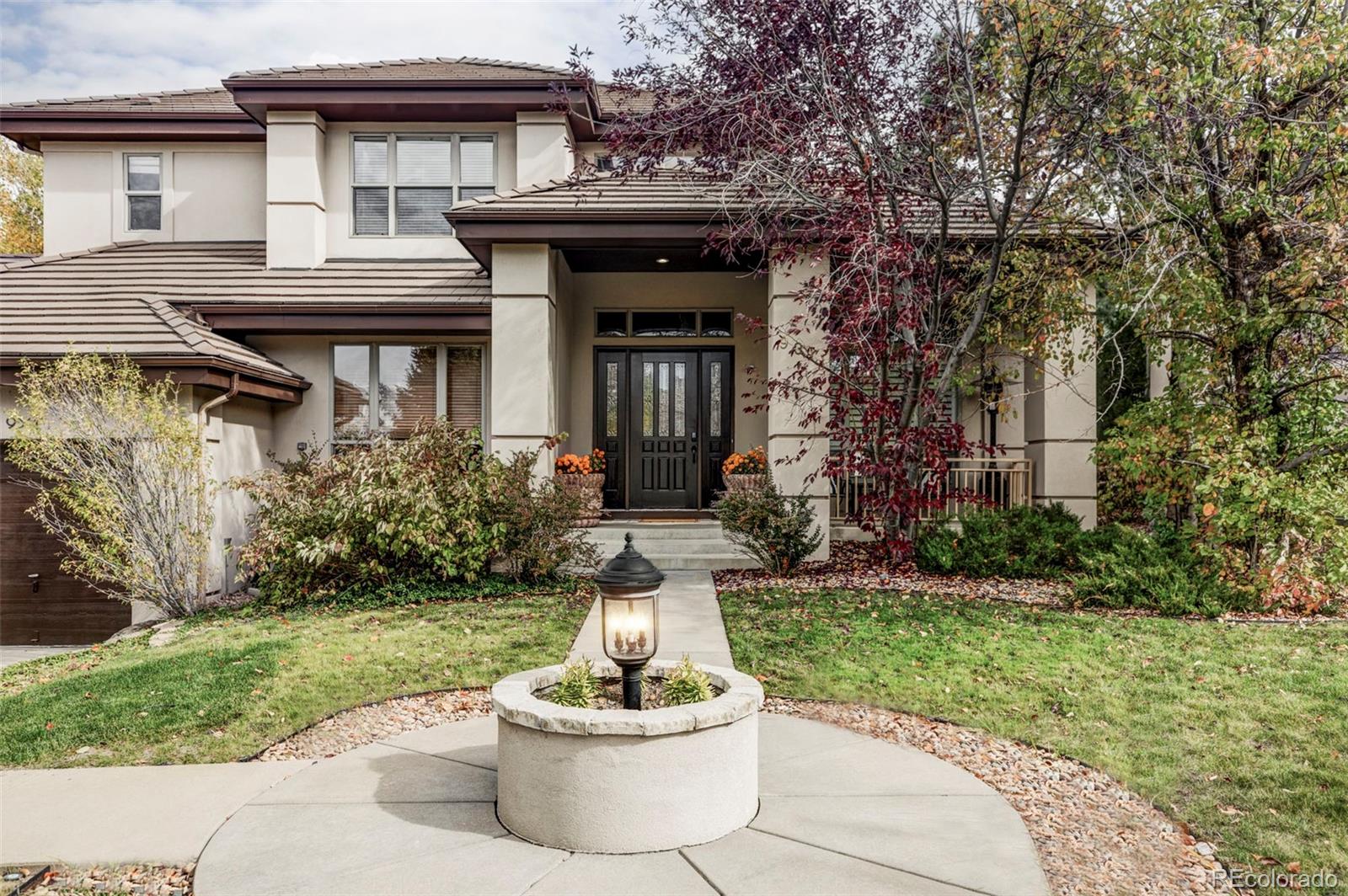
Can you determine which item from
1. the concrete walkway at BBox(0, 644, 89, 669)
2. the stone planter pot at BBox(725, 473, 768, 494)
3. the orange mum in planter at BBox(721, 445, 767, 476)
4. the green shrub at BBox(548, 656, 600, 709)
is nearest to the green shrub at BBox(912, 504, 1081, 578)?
the stone planter pot at BBox(725, 473, 768, 494)

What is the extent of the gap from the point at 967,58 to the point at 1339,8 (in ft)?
10.8

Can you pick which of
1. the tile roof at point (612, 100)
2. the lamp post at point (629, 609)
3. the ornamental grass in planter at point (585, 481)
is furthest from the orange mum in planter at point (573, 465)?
the lamp post at point (629, 609)

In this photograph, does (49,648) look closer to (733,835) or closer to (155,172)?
(155,172)

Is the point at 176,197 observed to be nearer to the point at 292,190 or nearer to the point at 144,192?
the point at 144,192

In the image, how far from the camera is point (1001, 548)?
935cm

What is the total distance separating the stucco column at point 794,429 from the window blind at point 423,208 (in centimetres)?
555

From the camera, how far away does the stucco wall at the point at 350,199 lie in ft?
42.0

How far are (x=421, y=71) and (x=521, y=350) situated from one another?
6036 mm

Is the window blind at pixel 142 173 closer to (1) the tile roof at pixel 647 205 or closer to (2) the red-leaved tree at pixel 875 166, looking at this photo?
(1) the tile roof at pixel 647 205

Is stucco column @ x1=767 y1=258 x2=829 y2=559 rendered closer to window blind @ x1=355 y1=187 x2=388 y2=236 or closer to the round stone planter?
window blind @ x1=355 y1=187 x2=388 y2=236

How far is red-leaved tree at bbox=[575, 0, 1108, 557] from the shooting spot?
28.7 ft

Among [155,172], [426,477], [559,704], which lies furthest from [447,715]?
[155,172]

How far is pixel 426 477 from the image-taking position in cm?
905

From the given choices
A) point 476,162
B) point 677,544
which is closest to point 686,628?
point 677,544
